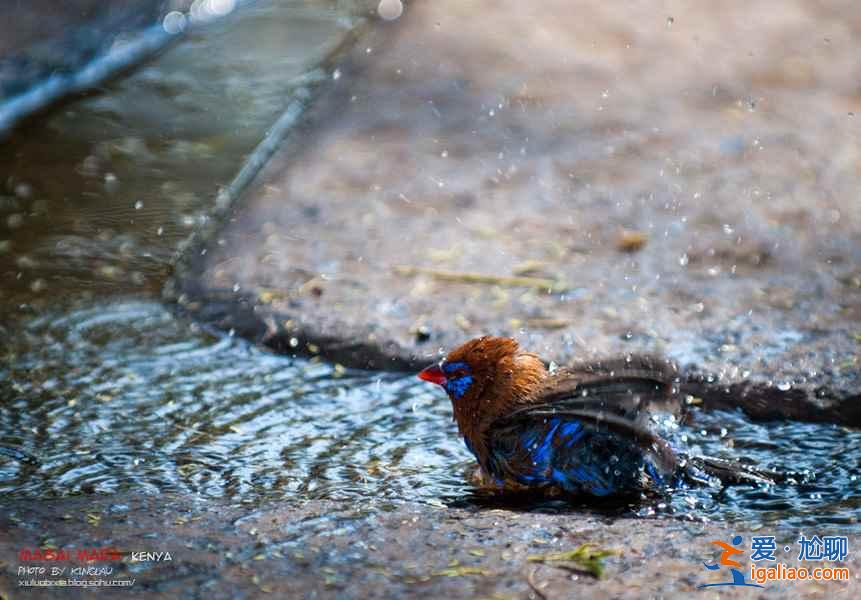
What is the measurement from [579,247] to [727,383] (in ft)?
4.91

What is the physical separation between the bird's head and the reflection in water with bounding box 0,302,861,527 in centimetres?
25

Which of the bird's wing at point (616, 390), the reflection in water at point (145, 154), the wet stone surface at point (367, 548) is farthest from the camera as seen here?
the reflection in water at point (145, 154)

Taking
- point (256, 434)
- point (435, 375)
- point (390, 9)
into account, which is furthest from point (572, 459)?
point (390, 9)

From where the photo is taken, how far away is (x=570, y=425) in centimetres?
420

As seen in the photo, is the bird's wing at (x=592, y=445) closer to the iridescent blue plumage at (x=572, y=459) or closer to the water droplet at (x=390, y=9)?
the iridescent blue plumage at (x=572, y=459)

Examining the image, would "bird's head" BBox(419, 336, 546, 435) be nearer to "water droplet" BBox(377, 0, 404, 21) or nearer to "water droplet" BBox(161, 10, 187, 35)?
"water droplet" BBox(377, 0, 404, 21)

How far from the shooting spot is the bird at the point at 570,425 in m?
4.13

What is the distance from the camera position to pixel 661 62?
8.11m

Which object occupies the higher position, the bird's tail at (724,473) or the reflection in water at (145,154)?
the reflection in water at (145,154)

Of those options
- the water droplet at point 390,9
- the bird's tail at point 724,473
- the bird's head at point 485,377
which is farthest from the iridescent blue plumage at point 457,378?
the water droplet at point 390,9

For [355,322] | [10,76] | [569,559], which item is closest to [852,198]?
[355,322]

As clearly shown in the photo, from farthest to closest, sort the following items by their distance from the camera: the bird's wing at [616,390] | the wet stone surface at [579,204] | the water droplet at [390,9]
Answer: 1. the water droplet at [390,9]
2. the wet stone surface at [579,204]
3. the bird's wing at [616,390]

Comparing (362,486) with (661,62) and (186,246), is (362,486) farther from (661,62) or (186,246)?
(661,62)

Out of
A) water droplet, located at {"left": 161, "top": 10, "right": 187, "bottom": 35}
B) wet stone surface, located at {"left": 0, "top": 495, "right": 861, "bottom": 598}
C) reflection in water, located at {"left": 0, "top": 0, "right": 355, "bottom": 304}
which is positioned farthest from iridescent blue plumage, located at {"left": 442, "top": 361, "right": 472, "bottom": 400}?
water droplet, located at {"left": 161, "top": 10, "right": 187, "bottom": 35}
